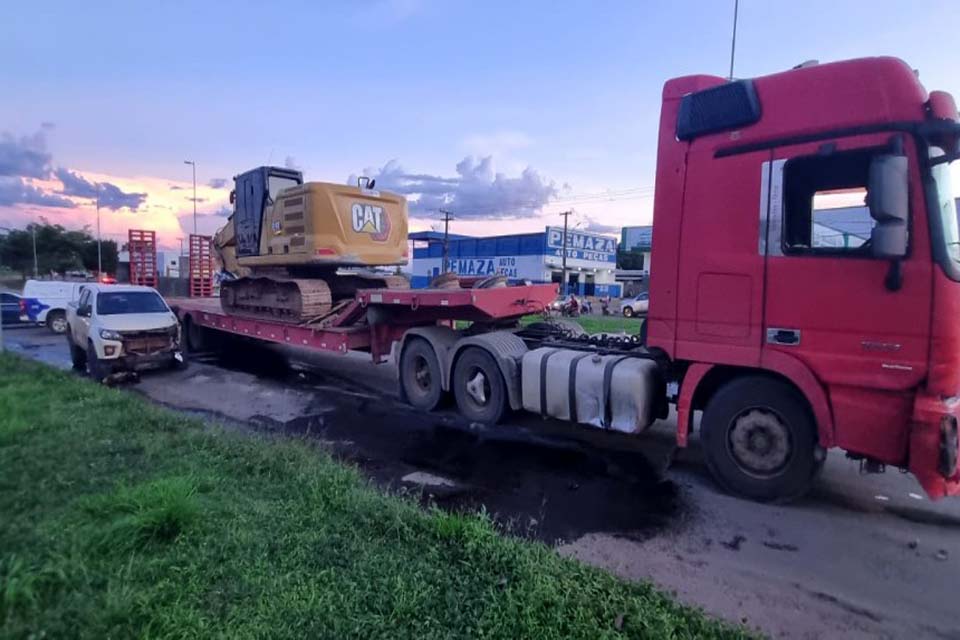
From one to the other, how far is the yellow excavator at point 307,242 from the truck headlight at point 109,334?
2444 millimetres

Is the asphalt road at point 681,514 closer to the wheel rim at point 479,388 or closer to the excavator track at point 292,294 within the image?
the wheel rim at point 479,388

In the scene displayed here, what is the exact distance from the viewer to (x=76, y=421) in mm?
6324

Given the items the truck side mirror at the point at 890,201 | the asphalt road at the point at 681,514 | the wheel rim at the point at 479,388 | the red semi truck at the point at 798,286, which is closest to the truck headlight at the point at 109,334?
the asphalt road at the point at 681,514

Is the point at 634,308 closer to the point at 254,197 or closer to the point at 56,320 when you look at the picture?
the point at 254,197

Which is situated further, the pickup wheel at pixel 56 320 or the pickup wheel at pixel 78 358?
the pickup wheel at pixel 56 320

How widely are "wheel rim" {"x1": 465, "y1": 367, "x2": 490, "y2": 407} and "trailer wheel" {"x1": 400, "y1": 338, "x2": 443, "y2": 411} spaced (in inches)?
23.2

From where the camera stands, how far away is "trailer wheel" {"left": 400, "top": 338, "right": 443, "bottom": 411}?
27.0ft

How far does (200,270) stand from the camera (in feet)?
74.4

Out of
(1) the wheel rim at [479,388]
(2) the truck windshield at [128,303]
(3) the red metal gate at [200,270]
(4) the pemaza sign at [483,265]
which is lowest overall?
(1) the wheel rim at [479,388]

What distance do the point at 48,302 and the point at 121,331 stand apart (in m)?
12.9

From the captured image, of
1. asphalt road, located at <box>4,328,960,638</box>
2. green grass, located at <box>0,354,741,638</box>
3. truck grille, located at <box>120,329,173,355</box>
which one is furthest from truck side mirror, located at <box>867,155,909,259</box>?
truck grille, located at <box>120,329,173,355</box>

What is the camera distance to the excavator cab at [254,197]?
11.1 meters

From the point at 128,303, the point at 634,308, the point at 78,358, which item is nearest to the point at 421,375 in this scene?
the point at 128,303

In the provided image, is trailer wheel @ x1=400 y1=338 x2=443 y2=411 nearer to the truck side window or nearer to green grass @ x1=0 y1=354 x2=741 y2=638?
green grass @ x1=0 y1=354 x2=741 y2=638
